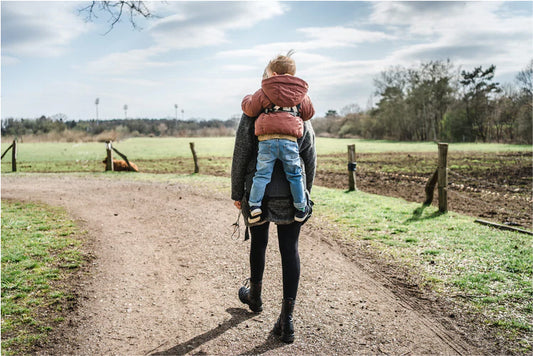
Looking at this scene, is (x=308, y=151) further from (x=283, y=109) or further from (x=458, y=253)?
(x=458, y=253)

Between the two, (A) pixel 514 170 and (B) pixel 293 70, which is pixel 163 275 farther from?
(A) pixel 514 170

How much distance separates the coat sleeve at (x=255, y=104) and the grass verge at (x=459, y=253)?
3119 mm

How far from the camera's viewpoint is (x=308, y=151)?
11.3 feet

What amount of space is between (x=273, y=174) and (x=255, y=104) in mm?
595

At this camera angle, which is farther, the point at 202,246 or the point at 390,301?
the point at 202,246

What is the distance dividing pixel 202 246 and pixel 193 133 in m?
82.7

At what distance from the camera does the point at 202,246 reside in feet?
20.4

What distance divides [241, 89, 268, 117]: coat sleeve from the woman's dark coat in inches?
3.1

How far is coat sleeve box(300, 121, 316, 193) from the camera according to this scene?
3.39 metres

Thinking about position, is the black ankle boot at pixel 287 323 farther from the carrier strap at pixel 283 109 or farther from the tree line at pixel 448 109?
the tree line at pixel 448 109

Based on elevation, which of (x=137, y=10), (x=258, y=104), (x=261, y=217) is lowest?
(x=261, y=217)

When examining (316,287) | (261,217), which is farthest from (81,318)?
(316,287)

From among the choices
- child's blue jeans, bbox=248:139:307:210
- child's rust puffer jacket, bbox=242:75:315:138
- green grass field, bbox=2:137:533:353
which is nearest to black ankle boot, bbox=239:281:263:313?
child's blue jeans, bbox=248:139:307:210

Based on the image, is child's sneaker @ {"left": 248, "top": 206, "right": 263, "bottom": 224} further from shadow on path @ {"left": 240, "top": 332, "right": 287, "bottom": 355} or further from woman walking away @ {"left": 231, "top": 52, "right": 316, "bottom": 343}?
shadow on path @ {"left": 240, "top": 332, "right": 287, "bottom": 355}
